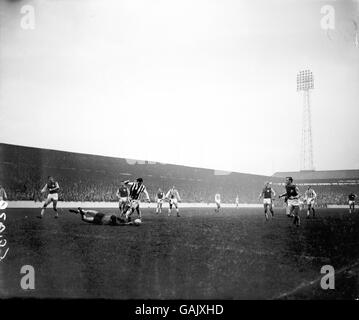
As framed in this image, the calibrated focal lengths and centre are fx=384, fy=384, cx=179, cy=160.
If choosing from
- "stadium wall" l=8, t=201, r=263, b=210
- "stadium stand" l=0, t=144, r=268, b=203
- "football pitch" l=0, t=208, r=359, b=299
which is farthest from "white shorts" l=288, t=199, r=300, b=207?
"stadium wall" l=8, t=201, r=263, b=210

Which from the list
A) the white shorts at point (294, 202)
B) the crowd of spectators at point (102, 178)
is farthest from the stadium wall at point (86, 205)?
the white shorts at point (294, 202)

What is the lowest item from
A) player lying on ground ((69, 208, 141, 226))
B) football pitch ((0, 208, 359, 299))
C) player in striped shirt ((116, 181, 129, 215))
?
football pitch ((0, 208, 359, 299))

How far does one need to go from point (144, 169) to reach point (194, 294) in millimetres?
9003

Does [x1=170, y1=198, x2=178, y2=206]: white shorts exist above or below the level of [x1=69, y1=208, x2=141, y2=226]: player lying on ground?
above

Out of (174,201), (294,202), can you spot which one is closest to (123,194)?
(174,201)

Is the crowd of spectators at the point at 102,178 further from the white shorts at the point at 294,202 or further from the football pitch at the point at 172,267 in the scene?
the football pitch at the point at 172,267

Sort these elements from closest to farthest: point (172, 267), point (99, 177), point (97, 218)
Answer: point (172, 267) < point (97, 218) < point (99, 177)

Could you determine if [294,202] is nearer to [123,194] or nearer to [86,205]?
[123,194]

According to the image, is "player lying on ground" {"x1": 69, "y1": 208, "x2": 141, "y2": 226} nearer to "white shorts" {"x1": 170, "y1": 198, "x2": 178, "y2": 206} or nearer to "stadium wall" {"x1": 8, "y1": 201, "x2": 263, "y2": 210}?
"stadium wall" {"x1": 8, "y1": 201, "x2": 263, "y2": 210}

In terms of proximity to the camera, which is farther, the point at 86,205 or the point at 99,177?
the point at 86,205

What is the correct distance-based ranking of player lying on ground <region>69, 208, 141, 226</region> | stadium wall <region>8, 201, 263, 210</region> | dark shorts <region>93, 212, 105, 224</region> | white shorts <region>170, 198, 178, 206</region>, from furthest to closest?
1. white shorts <region>170, 198, 178, 206</region>
2. stadium wall <region>8, 201, 263, 210</region>
3. dark shorts <region>93, 212, 105, 224</region>
4. player lying on ground <region>69, 208, 141, 226</region>
